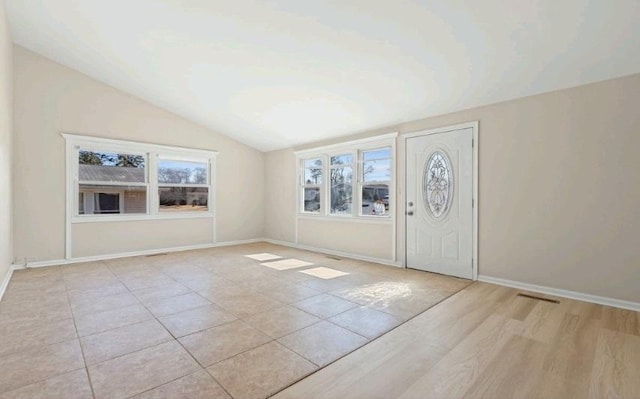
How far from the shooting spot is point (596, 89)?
11.2ft

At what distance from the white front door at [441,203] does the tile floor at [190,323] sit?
355 mm

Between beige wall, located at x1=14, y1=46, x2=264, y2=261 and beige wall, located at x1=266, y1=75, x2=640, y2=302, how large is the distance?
19.1 feet

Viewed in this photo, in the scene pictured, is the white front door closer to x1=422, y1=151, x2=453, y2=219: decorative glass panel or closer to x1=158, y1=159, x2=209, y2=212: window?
x1=422, y1=151, x2=453, y2=219: decorative glass panel

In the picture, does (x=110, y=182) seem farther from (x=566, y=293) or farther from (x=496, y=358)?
(x=566, y=293)

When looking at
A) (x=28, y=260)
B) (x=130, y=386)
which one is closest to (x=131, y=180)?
(x=28, y=260)

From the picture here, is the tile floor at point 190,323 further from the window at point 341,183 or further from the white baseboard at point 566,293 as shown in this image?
the window at point 341,183

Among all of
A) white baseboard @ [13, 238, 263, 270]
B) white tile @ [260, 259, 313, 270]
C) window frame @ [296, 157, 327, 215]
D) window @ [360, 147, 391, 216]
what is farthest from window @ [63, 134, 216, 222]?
window @ [360, 147, 391, 216]

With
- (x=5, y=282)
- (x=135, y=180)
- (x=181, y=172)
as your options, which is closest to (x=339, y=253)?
(x=181, y=172)

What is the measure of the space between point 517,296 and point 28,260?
23.6ft

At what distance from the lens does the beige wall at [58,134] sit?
4918 millimetres

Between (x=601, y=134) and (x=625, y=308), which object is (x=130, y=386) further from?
(x=601, y=134)

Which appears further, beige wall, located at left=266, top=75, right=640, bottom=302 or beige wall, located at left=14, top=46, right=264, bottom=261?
beige wall, located at left=14, top=46, right=264, bottom=261

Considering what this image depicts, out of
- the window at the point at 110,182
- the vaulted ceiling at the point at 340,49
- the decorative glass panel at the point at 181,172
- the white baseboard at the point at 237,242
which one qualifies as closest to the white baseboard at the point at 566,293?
the vaulted ceiling at the point at 340,49

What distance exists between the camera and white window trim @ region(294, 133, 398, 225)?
5.29 m
